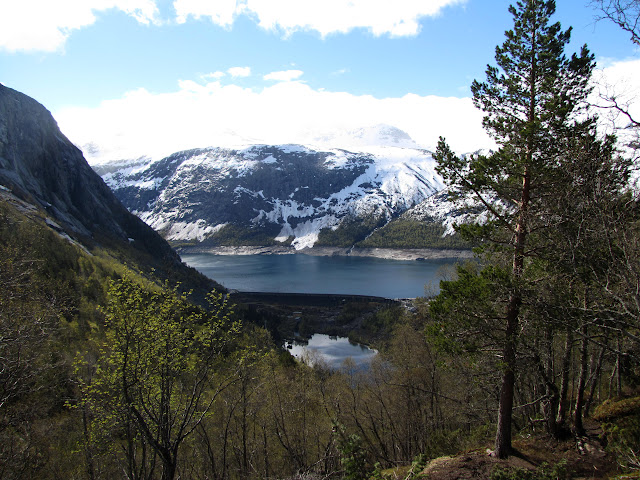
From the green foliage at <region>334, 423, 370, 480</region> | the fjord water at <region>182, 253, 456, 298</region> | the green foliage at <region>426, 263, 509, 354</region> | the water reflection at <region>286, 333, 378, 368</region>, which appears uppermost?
the green foliage at <region>426, 263, 509, 354</region>

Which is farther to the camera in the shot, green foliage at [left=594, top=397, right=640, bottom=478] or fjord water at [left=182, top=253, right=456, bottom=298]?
fjord water at [left=182, top=253, right=456, bottom=298]

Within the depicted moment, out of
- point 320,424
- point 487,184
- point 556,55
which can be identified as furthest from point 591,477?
point 320,424

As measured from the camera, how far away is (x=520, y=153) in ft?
34.9

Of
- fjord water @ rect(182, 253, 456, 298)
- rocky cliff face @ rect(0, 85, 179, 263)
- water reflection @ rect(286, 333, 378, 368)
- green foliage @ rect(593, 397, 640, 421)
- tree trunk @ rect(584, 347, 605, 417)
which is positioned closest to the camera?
green foliage @ rect(593, 397, 640, 421)

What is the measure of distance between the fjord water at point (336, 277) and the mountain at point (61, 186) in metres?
30.8

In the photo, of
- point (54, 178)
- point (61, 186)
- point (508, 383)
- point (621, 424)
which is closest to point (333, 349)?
point (621, 424)

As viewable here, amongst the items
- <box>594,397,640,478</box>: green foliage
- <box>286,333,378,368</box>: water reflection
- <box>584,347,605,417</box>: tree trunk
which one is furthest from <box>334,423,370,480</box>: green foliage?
<box>286,333,378,368</box>: water reflection

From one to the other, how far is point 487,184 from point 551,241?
7.39ft

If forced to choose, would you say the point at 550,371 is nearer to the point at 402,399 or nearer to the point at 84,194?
the point at 402,399

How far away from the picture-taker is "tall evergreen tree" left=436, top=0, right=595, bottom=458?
1016cm

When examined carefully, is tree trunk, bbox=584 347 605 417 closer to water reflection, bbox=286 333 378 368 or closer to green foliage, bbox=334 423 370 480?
green foliage, bbox=334 423 370 480

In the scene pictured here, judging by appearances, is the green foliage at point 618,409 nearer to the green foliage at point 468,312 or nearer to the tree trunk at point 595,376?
the tree trunk at point 595,376

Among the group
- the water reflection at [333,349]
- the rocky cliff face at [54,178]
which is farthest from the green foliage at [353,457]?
the rocky cliff face at [54,178]

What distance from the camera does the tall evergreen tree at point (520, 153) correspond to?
33.3 feet
